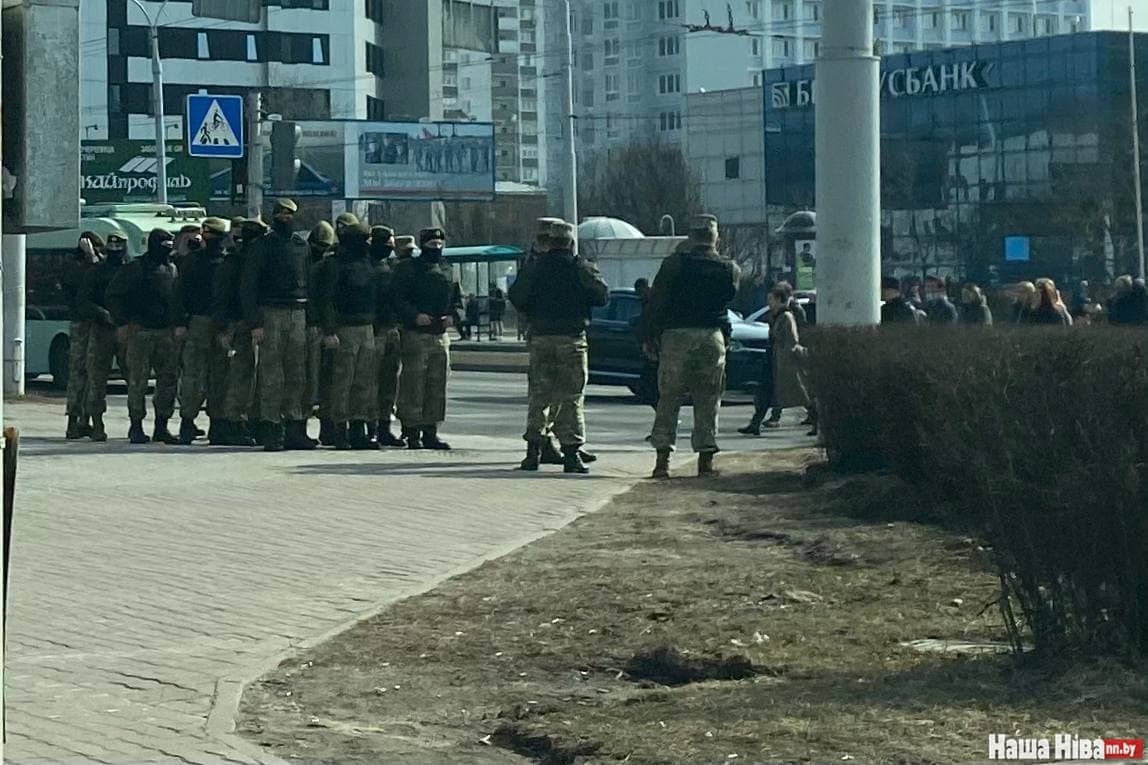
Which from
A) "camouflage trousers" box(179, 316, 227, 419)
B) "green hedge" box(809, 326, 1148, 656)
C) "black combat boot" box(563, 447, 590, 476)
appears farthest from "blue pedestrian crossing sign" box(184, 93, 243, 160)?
"green hedge" box(809, 326, 1148, 656)

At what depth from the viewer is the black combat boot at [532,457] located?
16391mm

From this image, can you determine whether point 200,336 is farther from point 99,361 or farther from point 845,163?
point 845,163

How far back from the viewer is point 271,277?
712 inches

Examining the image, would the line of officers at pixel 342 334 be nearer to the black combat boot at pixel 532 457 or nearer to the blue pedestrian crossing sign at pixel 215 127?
the black combat boot at pixel 532 457

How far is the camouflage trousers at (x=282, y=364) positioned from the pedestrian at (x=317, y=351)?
0.08 metres

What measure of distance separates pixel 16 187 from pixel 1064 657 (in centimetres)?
392

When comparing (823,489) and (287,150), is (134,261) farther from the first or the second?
(823,489)

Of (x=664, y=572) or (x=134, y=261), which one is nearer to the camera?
(x=664, y=572)

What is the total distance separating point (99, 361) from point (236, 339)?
2.00 metres

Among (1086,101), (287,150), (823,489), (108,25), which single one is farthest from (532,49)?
(823,489)

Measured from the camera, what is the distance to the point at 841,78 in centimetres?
1652

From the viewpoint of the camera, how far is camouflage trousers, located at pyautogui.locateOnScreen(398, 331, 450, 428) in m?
18.5

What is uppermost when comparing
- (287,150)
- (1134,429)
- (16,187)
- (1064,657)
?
(287,150)

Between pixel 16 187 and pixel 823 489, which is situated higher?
pixel 16 187
